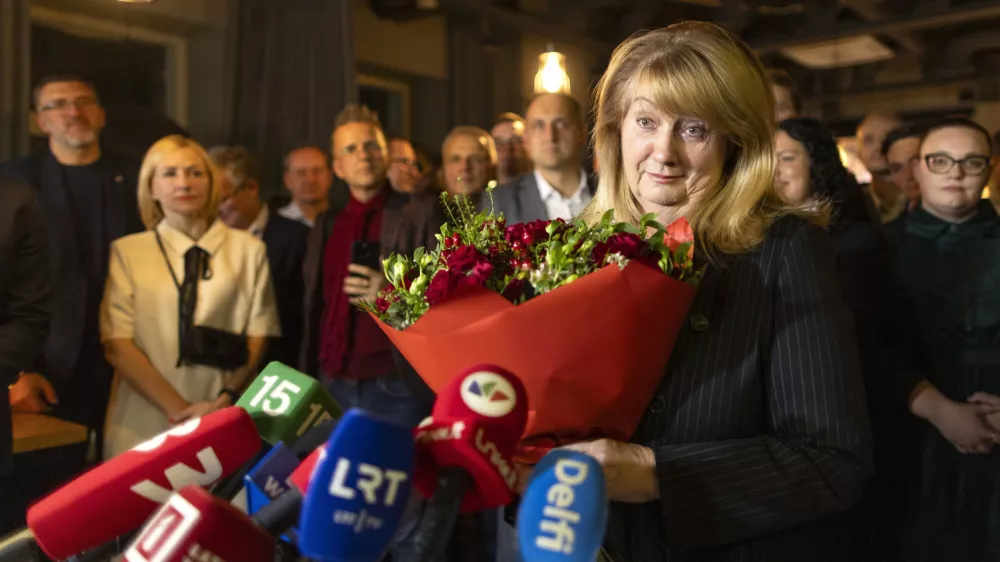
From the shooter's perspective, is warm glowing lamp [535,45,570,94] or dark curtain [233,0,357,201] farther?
warm glowing lamp [535,45,570,94]

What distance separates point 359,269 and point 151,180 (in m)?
0.70

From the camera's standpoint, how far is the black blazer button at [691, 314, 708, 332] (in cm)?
98

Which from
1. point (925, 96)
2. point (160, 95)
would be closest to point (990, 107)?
point (925, 96)

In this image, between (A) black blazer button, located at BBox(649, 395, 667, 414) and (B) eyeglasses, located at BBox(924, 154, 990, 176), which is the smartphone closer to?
(B) eyeglasses, located at BBox(924, 154, 990, 176)

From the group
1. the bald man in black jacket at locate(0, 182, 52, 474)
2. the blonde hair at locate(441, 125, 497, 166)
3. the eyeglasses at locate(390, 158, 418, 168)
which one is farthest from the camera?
the eyeglasses at locate(390, 158, 418, 168)

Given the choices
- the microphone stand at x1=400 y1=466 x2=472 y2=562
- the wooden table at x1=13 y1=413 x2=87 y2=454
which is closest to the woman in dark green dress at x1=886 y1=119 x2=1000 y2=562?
the microphone stand at x1=400 y1=466 x2=472 y2=562

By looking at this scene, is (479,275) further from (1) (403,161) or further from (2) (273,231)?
(1) (403,161)

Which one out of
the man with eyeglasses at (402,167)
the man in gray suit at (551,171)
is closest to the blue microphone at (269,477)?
the man in gray suit at (551,171)

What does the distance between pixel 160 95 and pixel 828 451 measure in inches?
103

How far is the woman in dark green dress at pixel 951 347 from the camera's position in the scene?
186 cm

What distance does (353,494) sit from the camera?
0.55 metres

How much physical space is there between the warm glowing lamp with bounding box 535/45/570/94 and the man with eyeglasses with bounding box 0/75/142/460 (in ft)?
6.75

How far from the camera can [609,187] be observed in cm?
120

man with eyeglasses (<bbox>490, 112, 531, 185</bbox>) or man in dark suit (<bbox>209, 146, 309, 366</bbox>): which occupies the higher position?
man with eyeglasses (<bbox>490, 112, 531, 185</bbox>)
